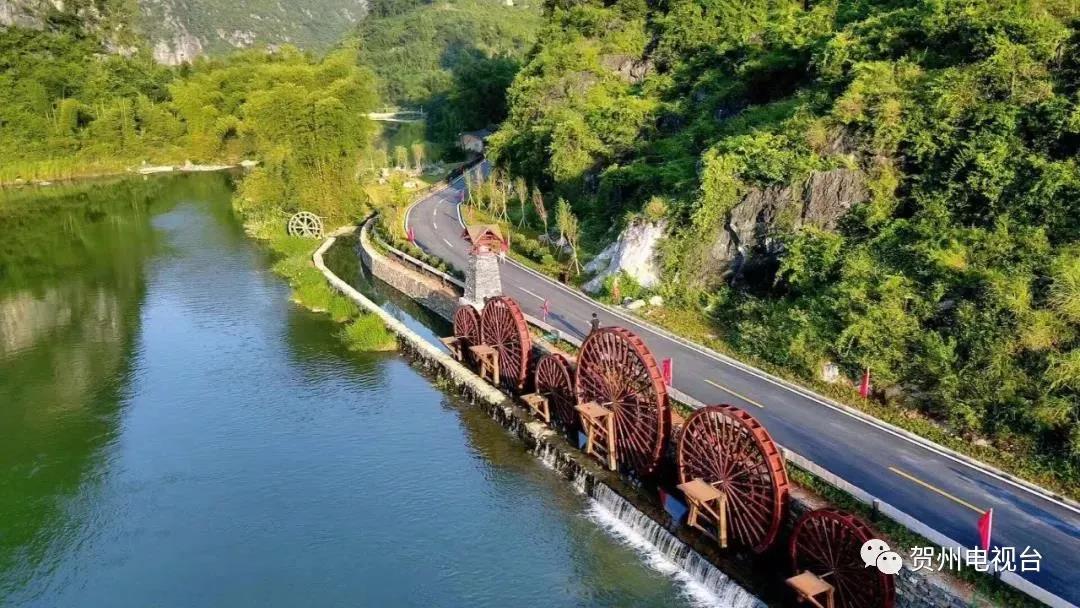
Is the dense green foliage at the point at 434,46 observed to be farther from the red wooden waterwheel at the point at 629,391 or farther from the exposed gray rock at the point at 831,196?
the red wooden waterwheel at the point at 629,391

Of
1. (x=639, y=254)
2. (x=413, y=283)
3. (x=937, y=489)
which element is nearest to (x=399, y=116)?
(x=413, y=283)

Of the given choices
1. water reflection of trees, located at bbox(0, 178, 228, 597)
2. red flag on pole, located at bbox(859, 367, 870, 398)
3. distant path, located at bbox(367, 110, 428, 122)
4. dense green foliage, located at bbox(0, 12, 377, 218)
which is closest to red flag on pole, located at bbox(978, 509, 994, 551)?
red flag on pole, located at bbox(859, 367, 870, 398)

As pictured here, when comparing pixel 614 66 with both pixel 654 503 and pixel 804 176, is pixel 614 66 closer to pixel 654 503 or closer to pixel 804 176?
pixel 804 176

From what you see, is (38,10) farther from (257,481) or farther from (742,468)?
(742,468)

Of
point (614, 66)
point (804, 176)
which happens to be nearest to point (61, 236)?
point (614, 66)

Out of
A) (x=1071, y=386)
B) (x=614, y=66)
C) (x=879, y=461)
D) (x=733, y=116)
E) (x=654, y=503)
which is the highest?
(x=614, y=66)
